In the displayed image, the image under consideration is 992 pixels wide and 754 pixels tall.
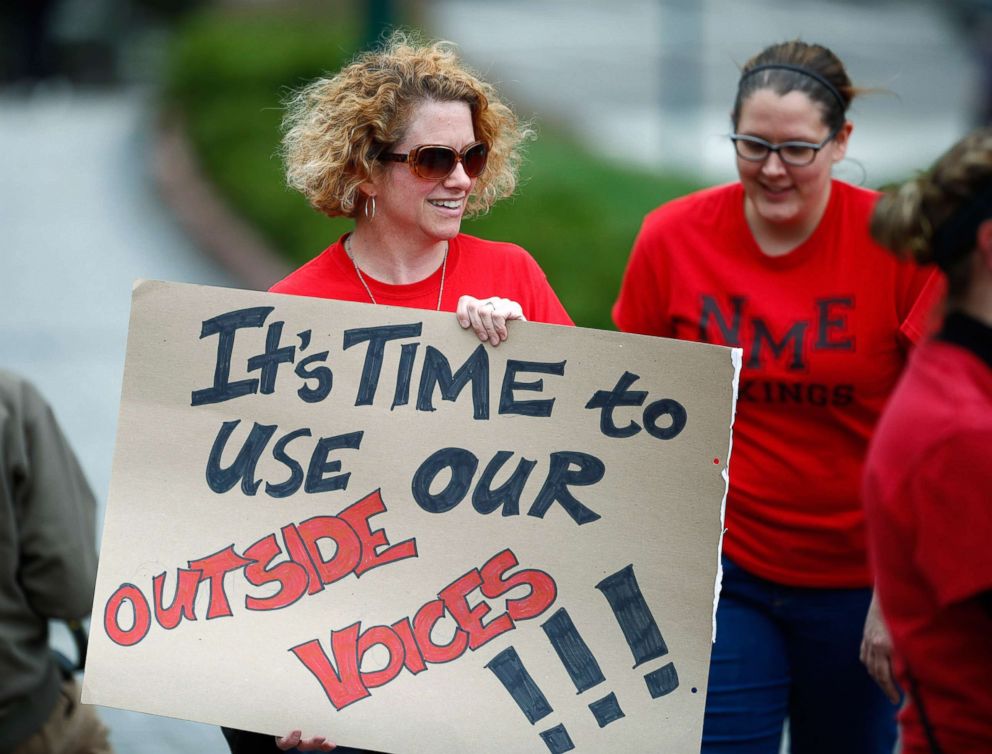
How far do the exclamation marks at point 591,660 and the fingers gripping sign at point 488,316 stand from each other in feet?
1.63

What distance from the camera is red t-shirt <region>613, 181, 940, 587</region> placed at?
3271 millimetres

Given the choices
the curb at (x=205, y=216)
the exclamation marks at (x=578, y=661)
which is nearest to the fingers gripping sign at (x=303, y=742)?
the exclamation marks at (x=578, y=661)

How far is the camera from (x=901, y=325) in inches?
126

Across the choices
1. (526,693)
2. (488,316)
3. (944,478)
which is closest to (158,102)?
(488,316)

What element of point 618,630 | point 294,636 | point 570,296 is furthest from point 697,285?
point 570,296

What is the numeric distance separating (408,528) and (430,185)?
2.27 ft

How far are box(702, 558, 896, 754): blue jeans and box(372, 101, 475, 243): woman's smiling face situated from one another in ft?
3.34

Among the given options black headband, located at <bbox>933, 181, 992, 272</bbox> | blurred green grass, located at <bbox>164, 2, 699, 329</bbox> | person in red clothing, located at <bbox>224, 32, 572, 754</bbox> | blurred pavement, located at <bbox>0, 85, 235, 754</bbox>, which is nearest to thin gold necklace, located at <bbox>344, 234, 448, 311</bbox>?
person in red clothing, located at <bbox>224, 32, 572, 754</bbox>

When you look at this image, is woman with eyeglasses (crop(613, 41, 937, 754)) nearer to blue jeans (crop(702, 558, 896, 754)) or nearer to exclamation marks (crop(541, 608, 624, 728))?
blue jeans (crop(702, 558, 896, 754))

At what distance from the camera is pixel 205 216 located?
13445mm

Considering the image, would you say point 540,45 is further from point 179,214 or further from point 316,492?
point 316,492

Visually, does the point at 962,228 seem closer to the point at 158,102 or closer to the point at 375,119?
the point at 375,119

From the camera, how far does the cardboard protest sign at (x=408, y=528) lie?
2.80 m

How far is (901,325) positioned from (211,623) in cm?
154
